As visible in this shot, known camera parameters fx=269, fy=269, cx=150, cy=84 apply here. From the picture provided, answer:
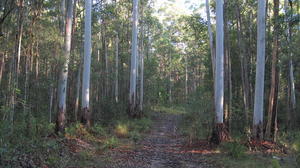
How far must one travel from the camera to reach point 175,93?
47.7m

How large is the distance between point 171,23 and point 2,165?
3613 cm

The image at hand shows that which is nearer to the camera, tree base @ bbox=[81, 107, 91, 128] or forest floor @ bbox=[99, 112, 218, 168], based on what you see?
forest floor @ bbox=[99, 112, 218, 168]

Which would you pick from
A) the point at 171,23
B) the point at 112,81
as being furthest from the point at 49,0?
the point at 171,23

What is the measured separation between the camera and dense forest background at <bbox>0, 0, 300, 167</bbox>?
32.8 ft

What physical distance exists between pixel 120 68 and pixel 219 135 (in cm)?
1806

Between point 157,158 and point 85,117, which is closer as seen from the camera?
point 157,158

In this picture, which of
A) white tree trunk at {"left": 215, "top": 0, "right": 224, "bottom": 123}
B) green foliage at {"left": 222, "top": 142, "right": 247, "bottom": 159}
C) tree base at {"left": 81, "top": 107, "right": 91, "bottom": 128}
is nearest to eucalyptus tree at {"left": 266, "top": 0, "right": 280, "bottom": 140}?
white tree trunk at {"left": 215, "top": 0, "right": 224, "bottom": 123}

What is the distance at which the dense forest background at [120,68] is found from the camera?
394 inches

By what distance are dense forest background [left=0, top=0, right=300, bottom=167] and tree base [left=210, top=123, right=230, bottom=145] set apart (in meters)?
0.59

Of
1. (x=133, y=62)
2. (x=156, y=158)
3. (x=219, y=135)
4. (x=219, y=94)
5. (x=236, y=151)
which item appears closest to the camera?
(x=236, y=151)

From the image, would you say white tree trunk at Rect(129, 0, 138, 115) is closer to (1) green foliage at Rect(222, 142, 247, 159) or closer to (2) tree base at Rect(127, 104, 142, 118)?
(2) tree base at Rect(127, 104, 142, 118)

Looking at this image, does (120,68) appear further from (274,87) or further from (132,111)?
(274,87)

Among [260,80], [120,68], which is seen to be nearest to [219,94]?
[260,80]

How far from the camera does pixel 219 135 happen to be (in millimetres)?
9773
